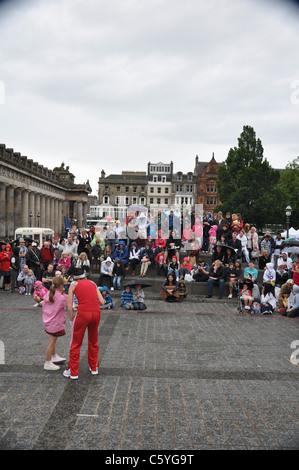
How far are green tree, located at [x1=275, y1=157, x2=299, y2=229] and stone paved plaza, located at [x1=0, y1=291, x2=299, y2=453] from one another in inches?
1939

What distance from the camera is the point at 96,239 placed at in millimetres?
18234

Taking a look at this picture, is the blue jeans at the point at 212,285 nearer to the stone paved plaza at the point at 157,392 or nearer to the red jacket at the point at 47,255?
the stone paved plaza at the point at 157,392

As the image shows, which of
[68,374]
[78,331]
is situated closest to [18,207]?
[68,374]

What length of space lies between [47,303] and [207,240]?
1447 cm

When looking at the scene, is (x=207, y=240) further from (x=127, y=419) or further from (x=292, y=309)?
(x=127, y=419)

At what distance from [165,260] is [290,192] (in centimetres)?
5123

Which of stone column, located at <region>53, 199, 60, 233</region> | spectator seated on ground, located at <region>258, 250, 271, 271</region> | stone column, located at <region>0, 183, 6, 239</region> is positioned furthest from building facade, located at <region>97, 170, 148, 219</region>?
spectator seated on ground, located at <region>258, 250, 271, 271</region>

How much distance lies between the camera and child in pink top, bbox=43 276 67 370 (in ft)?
23.4

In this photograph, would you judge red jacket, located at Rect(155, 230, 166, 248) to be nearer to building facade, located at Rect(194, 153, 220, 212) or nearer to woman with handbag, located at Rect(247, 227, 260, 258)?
woman with handbag, located at Rect(247, 227, 260, 258)

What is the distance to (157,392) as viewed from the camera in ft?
20.2

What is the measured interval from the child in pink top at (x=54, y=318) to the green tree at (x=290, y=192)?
51.6m

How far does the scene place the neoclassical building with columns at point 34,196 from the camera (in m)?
40.5

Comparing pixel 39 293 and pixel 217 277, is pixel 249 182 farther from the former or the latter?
pixel 39 293
